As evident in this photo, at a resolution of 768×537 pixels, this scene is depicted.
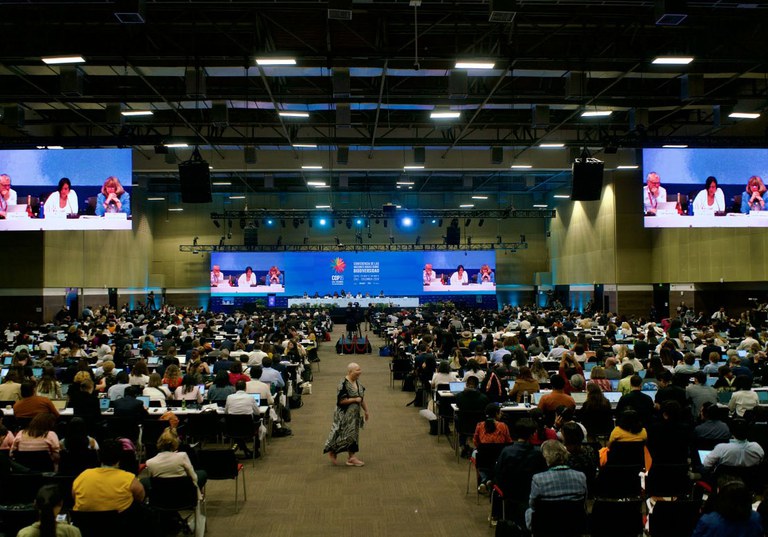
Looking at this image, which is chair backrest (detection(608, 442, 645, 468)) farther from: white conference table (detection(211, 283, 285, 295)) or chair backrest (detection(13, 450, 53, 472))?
white conference table (detection(211, 283, 285, 295))

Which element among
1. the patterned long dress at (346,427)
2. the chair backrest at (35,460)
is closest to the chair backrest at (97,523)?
the chair backrest at (35,460)

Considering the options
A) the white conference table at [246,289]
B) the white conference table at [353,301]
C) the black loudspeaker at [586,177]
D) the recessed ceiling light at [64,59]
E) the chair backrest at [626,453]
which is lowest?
the chair backrest at [626,453]

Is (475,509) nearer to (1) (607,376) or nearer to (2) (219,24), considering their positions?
(1) (607,376)

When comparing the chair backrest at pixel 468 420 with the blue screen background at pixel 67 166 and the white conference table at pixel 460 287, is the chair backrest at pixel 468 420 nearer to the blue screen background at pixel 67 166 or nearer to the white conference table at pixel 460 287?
the blue screen background at pixel 67 166

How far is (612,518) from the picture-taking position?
14.9ft

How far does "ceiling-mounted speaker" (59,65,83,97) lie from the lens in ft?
49.3

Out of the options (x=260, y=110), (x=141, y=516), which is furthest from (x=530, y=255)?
(x=141, y=516)

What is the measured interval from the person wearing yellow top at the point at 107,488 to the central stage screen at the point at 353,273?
33.4 metres

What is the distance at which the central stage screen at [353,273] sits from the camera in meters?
38.2

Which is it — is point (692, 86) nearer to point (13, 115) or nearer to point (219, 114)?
point (219, 114)

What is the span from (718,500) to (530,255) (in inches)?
1514

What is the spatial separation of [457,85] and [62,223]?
9.74 metres

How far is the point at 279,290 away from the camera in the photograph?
3809cm

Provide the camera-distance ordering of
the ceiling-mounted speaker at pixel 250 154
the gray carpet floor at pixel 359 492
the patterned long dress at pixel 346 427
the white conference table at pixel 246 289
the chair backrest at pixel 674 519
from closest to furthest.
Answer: the chair backrest at pixel 674 519
the gray carpet floor at pixel 359 492
the patterned long dress at pixel 346 427
the ceiling-mounted speaker at pixel 250 154
the white conference table at pixel 246 289
